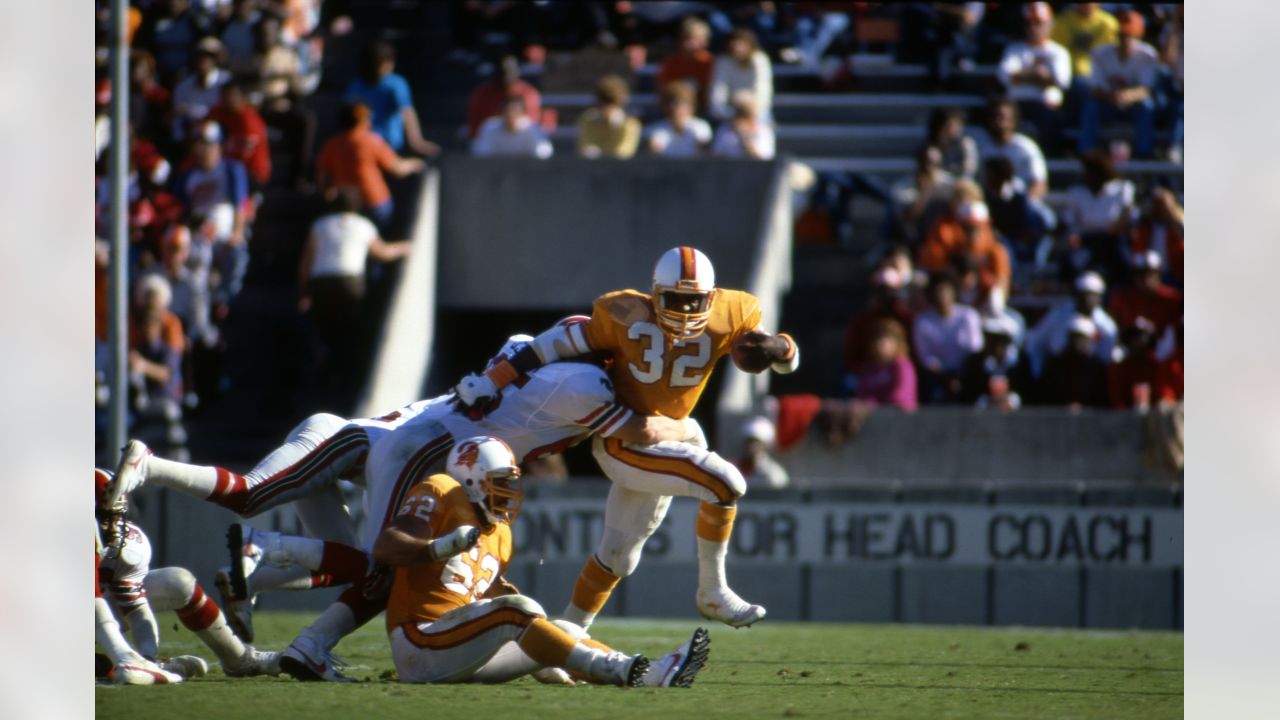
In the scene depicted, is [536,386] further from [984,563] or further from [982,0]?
[982,0]

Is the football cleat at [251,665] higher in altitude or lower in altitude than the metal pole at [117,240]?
lower

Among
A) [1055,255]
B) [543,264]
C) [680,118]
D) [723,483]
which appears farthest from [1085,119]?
[723,483]

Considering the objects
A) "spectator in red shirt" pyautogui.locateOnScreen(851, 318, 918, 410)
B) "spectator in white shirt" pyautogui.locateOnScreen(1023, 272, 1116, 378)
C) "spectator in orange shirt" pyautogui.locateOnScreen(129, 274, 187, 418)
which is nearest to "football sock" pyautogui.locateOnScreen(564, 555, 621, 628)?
"spectator in red shirt" pyautogui.locateOnScreen(851, 318, 918, 410)

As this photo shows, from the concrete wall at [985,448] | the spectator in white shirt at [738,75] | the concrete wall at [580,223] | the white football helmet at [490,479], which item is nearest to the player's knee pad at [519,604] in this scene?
the white football helmet at [490,479]

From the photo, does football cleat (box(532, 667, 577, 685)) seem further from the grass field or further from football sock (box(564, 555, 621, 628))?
football sock (box(564, 555, 621, 628))

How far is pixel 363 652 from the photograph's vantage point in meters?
8.17

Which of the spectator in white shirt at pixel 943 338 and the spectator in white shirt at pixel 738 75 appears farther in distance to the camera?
the spectator in white shirt at pixel 738 75

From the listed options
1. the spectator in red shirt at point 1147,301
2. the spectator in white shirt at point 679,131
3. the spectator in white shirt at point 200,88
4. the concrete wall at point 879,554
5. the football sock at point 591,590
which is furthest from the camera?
the spectator in white shirt at point 200,88

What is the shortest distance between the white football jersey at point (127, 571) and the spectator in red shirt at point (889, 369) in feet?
19.7

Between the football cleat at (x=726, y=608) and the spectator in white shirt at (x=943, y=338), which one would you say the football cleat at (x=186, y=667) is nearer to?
the football cleat at (x=726, y=608)

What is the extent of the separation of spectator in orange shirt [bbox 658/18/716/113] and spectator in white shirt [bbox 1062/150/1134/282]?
8.44 feet

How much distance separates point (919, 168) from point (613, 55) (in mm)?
2940

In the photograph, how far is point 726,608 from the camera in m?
7.38

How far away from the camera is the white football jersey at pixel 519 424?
7043 mm
